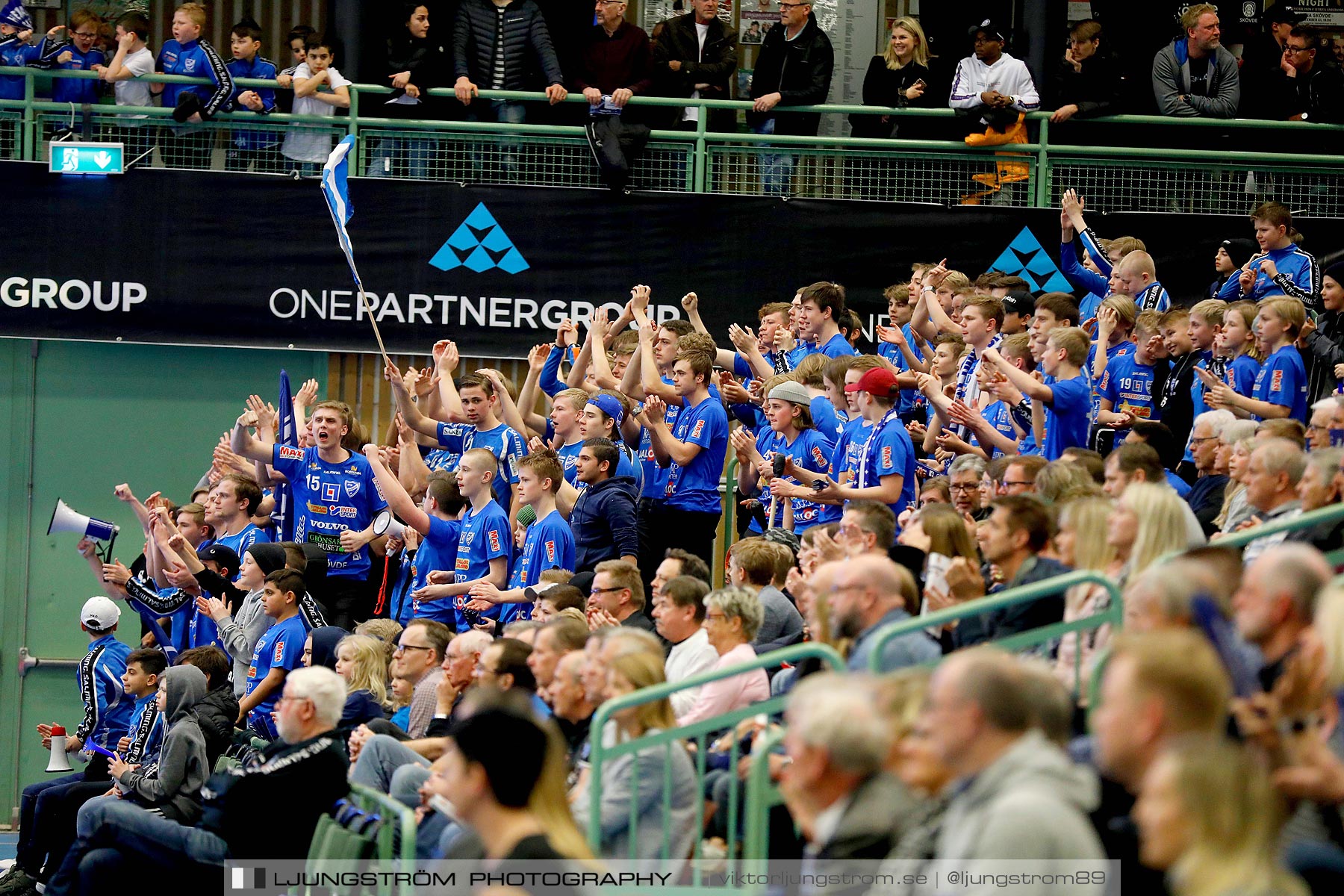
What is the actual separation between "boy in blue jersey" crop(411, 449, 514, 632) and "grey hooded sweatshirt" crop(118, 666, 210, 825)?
1517 mm

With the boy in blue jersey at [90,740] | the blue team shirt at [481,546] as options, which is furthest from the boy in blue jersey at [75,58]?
the blue team shirt at [481,546]

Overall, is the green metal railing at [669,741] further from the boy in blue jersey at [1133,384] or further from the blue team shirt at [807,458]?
the boy in blue jersey at [1133,384]

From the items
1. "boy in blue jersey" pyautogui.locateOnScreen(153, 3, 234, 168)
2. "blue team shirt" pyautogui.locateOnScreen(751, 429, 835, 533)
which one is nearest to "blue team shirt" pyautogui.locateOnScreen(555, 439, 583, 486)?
"blue team shirt" pyautogui.locateOnScreen(751, 429, 835, 533)

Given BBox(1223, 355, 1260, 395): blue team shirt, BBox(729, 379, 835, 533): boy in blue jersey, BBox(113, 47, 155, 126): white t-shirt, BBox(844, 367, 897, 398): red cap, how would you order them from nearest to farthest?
BBox(844, 367, 897, 398): red cap → BBox(1223, 355, 1260, 395): blue team shirt → BBox(729, 379, 835, 533): boy in blue jersey → BBox(113, 47, 155, 126): white t-shirt

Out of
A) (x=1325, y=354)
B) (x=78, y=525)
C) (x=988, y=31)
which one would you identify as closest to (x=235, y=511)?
(x=78, y=525)

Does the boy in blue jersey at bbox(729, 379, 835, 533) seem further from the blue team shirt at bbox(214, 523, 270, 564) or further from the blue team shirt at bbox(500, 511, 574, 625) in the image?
the blue team shirt at bbox(214, 523, 270, 564)

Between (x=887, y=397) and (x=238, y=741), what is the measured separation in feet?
13.4

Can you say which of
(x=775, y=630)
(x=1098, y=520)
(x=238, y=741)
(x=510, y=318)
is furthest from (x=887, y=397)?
(x=510, y=318)

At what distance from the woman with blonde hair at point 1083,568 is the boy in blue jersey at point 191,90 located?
8987 mm

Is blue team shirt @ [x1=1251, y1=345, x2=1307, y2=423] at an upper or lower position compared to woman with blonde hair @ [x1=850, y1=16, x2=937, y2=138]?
lower

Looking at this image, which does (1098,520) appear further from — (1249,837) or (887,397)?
(887,397)

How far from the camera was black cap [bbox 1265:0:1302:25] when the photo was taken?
46.0 ft

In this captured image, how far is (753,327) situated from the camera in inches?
529

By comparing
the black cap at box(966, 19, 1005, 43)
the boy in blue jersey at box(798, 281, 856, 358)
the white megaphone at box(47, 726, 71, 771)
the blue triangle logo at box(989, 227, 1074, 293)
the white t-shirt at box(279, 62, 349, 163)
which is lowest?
the white megaphone at box(47, 726, 71, 771)
